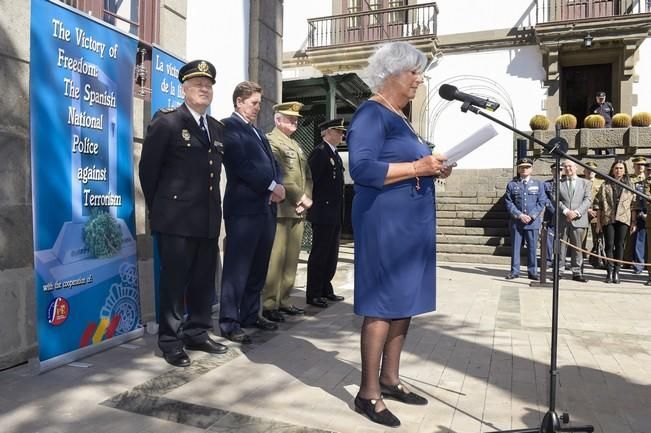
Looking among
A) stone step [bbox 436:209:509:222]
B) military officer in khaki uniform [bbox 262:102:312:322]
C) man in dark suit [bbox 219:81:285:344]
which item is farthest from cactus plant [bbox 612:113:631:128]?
man in dark suit [bbox 219:81:285:344]

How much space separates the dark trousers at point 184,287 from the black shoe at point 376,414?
1.49 m

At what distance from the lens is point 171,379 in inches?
132

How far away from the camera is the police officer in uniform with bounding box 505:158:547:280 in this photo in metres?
8.66

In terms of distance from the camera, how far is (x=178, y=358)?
3.63 metres

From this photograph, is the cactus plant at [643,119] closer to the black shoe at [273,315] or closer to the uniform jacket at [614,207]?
the uniform jacket at [614,207]

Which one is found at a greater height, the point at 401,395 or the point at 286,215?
the point at 286,215

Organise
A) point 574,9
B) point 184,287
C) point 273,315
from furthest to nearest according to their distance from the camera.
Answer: point 574,9 → point 273,315 → point 184,287

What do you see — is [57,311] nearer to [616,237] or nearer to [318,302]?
[318,302]

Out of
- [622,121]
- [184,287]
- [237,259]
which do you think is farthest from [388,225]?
[622,121]

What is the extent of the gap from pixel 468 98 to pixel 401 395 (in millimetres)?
1653

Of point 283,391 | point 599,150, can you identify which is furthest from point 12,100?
point 599,150

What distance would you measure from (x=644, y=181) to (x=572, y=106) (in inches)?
422

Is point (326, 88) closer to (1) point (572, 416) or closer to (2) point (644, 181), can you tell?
(2) point (644, 181)

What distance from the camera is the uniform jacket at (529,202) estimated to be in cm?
873
